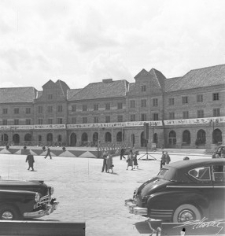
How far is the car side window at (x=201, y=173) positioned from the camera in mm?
7703

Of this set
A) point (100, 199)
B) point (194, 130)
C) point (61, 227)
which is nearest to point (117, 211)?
point (100, 199)

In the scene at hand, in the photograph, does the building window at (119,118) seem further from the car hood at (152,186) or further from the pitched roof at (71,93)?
the car hood at (152,186)

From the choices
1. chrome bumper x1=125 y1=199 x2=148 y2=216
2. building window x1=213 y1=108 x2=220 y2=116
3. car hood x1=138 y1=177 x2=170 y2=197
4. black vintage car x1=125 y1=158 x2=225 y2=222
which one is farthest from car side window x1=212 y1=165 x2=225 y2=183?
building window x1=213 y1=108 x2=220 y2=116

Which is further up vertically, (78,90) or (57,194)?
(78,90)

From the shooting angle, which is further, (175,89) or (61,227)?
(175,89)

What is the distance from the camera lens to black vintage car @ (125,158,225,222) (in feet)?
24.4

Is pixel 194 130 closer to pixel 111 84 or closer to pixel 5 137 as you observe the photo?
pixel 111 84

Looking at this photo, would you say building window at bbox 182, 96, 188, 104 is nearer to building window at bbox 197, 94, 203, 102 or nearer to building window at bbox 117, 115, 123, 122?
building window at bbox 197, 94, 203, 102

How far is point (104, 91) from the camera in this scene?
58.0 m

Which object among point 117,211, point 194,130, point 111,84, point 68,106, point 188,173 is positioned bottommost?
point 117,211

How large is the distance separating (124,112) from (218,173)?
48.3 metres

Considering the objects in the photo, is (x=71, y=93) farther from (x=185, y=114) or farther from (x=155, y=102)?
(x=185, y=114)

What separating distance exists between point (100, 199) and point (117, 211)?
1.65 meters

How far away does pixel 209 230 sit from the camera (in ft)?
22.3
